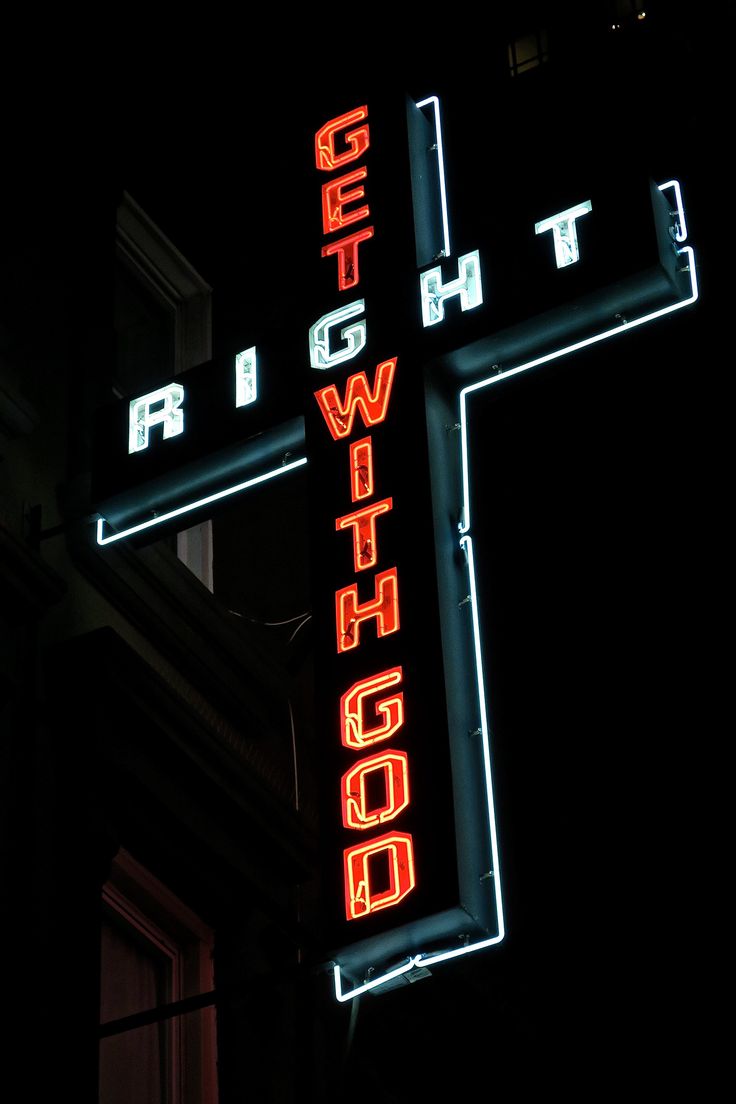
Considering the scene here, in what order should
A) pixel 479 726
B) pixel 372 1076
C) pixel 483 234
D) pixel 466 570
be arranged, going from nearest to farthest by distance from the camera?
1. pixel 479 726
2. pixel 466 570
3. pixel 483 234
4. pixel 372 1076

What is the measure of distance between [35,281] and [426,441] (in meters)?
3.72

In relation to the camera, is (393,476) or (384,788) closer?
(384,788)

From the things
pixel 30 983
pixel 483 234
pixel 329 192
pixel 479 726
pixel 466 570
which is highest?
pixel 329 192

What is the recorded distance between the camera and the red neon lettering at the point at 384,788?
31.4 ft

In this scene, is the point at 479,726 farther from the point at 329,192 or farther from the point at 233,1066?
the point at 329,192

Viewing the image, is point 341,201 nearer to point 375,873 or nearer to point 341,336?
point 341,336

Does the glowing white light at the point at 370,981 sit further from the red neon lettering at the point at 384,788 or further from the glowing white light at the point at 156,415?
the glowing white light at the point at 156,415

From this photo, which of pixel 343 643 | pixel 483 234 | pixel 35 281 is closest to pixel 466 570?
pixel 343 643

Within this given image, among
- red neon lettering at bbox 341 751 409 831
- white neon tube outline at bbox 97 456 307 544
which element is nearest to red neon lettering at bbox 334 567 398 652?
red neon lettering at bbox 341 751 409 831

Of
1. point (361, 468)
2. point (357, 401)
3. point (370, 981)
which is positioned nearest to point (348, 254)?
point (357, 401)

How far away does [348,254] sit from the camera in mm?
→ 12539

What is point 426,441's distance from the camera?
11.0m

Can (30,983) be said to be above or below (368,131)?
below

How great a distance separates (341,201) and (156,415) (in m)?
1.95
